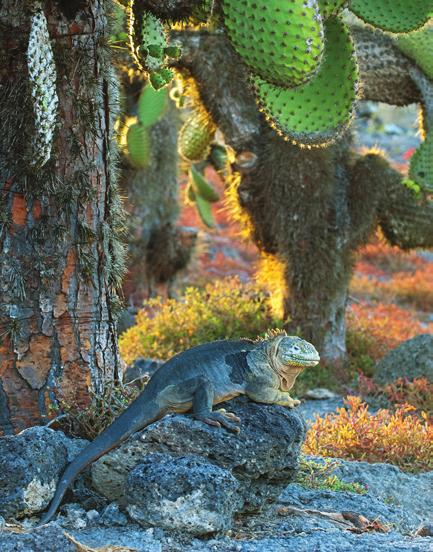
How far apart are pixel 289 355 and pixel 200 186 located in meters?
7.98

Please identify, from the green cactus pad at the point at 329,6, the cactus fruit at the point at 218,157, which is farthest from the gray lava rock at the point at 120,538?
the cactus fruit at the point at 218,157

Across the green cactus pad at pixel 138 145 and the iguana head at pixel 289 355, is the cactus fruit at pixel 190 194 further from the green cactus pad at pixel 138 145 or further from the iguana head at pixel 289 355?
the iguana head at pixel 289 355

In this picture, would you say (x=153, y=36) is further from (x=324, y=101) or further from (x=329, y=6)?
(x=324, y=101)

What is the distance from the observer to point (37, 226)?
4.49 metres

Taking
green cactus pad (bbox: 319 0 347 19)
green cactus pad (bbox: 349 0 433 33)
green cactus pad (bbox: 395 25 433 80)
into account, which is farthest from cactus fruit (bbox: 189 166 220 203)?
green cactus pad (bbox: 319 0 347 19)

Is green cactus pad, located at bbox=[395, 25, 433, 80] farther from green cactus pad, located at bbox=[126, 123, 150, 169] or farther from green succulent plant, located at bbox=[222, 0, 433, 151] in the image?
green cactus pad, located at bbox=[126, 123, 150, 169]

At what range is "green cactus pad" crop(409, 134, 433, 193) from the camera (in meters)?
8.10

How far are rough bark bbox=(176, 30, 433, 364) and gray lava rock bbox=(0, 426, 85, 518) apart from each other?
4959 millimetres

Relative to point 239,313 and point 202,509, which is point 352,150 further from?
point 202,509

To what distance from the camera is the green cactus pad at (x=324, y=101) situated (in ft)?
17.2

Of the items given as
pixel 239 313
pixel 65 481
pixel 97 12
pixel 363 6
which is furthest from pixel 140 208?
pixel 65 481

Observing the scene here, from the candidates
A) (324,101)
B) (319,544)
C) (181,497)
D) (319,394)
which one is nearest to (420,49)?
(319,394)

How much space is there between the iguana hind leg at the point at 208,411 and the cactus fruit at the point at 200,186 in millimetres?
8018

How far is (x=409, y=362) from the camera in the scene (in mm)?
8414
